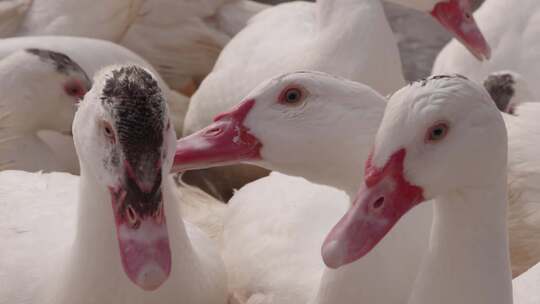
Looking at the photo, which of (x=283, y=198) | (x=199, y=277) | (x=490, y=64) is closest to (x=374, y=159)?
(x=199, y=277)

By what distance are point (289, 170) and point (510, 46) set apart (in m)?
1.76

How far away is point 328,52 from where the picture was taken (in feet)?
14.3

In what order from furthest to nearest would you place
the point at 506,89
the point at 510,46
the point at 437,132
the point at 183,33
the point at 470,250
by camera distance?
1. the point at 183,33
2. the point at 510,46
3. the point at 506,89
4. the point at 470,250
5. the point at 437,132

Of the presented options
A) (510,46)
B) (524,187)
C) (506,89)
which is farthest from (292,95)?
(510,46)

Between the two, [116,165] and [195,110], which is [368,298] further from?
[195,110]

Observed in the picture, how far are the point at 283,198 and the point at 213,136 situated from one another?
529 mm

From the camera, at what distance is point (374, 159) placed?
8.98 ft

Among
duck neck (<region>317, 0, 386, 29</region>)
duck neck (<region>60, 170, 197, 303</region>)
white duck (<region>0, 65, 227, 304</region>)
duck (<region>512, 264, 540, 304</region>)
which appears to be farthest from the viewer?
duck neck (<region>317, 0, 386, 29</region>)

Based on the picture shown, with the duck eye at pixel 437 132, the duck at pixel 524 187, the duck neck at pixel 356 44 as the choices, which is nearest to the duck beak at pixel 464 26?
the duck neck at pixel 356 44

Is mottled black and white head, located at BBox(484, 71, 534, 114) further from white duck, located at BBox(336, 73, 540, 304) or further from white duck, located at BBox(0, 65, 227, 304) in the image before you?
white duck, located at BBox(336, 73, 540, 304)

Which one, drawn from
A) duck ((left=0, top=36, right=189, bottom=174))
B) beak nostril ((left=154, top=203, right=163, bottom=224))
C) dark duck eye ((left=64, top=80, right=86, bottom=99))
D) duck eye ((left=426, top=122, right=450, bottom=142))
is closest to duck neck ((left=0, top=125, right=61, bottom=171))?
duck ((left=0, top=36, right=189, bottom=174))

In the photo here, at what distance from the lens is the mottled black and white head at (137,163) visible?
2.79 metres

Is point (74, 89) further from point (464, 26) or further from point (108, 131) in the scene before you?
point (108, 131)

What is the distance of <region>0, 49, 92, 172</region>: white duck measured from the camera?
439cm
